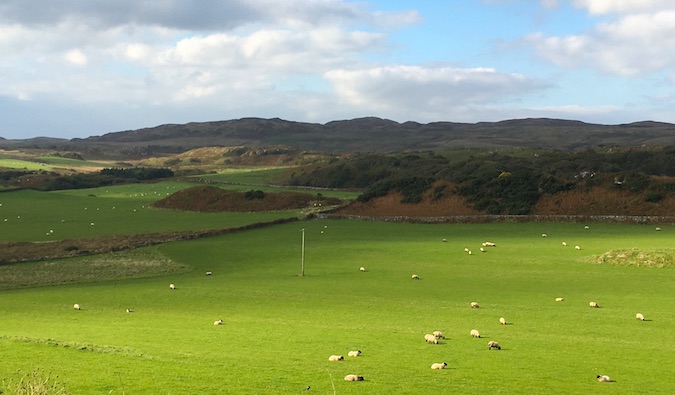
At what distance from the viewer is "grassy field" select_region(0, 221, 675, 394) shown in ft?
45.6

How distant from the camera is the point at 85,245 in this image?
169ft

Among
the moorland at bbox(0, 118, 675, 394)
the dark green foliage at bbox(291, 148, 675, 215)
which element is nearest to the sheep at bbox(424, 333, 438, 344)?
the moorland at bbox(0, 118, 675, 394)

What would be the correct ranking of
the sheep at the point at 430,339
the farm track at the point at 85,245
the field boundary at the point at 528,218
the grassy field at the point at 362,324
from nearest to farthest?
the grassy field at the point at 362,324 < the sheep at the point at 430,339 < the farm track at the point at 85,245 < the field boundary at the point at 528,218

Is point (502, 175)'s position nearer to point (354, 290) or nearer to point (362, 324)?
point (354, 290)

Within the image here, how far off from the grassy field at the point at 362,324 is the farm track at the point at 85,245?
413cm

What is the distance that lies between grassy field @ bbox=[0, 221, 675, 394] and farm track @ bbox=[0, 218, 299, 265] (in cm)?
413

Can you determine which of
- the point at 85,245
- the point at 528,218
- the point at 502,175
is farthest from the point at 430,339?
the point at 502,175

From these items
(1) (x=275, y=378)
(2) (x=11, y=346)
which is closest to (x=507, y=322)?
(1) (x=275, y=378)

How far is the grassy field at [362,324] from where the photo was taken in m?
13.9

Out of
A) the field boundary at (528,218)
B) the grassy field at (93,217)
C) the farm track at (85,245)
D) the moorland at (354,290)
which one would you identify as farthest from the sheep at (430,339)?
the grassy field at (93,217)

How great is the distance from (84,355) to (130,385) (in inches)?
127

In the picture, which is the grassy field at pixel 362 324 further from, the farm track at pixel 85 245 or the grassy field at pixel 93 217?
the grassy field at pixel 93 217

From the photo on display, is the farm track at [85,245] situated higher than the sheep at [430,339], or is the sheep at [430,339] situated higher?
the sheep at [430,339]

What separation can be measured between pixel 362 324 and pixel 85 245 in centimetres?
3633
